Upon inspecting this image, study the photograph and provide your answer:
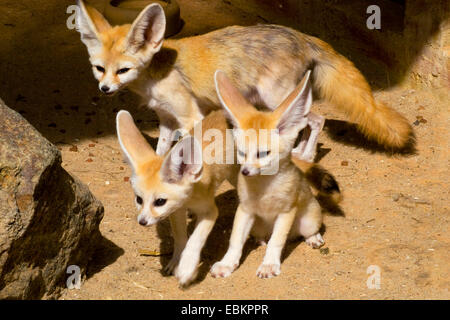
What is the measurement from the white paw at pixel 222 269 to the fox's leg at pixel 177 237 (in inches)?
10.1

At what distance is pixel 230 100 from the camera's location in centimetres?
433

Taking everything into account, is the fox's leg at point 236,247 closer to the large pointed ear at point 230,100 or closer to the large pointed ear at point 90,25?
the large pointed ear at point 230,100

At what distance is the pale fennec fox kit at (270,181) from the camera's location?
4152 mm

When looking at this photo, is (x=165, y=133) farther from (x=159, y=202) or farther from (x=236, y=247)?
(x=159, y=202)

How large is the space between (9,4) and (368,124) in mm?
5041

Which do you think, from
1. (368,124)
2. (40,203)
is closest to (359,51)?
(368,124)

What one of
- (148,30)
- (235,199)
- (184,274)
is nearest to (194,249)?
(184,274)

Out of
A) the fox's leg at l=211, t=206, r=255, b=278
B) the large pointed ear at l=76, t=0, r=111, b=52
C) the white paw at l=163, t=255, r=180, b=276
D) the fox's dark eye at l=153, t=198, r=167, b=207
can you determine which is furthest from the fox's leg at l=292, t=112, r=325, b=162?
the fox's dark eye at l=153, t=198, r=167, b=207

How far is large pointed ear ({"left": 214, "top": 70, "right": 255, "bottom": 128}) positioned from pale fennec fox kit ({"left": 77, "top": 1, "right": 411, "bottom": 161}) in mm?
1058

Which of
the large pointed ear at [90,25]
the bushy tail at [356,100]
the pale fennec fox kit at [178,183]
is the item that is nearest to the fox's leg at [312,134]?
the bushy tail at [356,100]

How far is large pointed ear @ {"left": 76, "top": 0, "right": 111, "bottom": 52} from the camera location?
17.2 ft

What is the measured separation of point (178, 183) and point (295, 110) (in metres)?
0.82

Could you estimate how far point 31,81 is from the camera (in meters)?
7.04

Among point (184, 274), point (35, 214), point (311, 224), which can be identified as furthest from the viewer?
point (311, 224)
